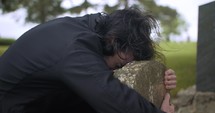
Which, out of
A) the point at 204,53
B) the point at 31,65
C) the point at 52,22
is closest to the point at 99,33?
the point at 52,22

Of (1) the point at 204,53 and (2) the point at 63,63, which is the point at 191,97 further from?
(2) the point at 63,63

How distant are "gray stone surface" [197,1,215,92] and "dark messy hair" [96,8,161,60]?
11.7ft

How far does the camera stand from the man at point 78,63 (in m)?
2.31

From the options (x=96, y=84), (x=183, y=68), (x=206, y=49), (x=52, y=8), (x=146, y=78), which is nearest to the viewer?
(x=96, y=84)

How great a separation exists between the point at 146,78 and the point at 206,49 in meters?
3.57

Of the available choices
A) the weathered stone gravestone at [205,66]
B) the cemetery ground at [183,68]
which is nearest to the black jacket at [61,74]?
the weathered stone gravestone at [205,66]

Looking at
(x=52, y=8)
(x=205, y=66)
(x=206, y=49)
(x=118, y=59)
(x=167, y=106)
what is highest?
(x=118, y=59)

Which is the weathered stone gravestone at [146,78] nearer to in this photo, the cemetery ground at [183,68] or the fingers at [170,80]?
the fingers at [170,80]

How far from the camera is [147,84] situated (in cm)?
292

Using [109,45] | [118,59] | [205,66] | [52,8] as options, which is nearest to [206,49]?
[205,66]

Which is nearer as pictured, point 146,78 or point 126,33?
point 126,33

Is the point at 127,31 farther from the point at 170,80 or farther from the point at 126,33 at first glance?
the point at 170,80

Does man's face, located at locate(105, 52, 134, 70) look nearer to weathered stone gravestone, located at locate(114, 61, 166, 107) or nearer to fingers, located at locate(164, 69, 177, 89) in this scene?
weathered stone gravestone, located at locate(114, 61, 166, 107)

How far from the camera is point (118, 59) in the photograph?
2.76 m
